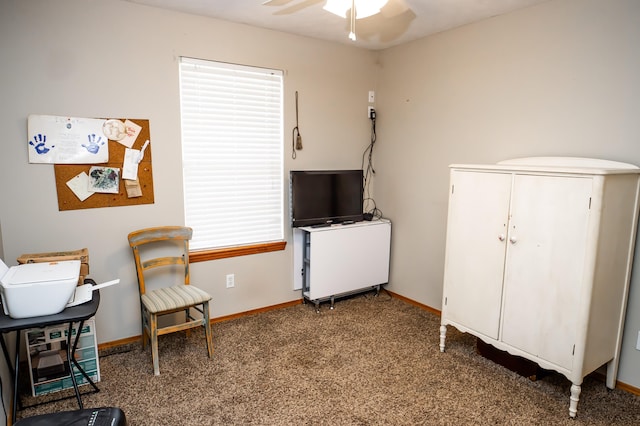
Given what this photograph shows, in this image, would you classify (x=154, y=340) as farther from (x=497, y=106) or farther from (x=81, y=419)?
(x=497, y=106)

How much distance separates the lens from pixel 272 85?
3.46 m

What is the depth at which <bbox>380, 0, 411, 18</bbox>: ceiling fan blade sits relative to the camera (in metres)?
2.69

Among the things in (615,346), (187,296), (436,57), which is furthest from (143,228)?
(615,346)

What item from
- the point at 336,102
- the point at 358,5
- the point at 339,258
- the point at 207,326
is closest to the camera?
the point at 358,5

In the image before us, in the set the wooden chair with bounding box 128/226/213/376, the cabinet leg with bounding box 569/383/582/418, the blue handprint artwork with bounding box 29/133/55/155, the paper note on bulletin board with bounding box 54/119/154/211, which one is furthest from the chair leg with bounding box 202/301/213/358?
the cabinet leg with bounding box 569/383/582/418

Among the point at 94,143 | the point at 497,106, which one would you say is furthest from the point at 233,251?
the point at 497,106

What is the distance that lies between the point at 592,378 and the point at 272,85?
3.26m

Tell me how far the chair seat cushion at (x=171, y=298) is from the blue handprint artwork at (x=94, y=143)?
3.52 ft

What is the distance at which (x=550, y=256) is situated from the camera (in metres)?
2.30

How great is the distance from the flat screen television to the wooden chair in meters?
1.00

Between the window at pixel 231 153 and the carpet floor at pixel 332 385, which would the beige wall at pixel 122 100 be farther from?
the carpet floor at pixel 332 385

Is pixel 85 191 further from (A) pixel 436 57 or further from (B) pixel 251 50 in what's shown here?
(A) pixel 436 57

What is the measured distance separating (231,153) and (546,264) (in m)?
2.45

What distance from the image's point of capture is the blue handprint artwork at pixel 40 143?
101 inches
